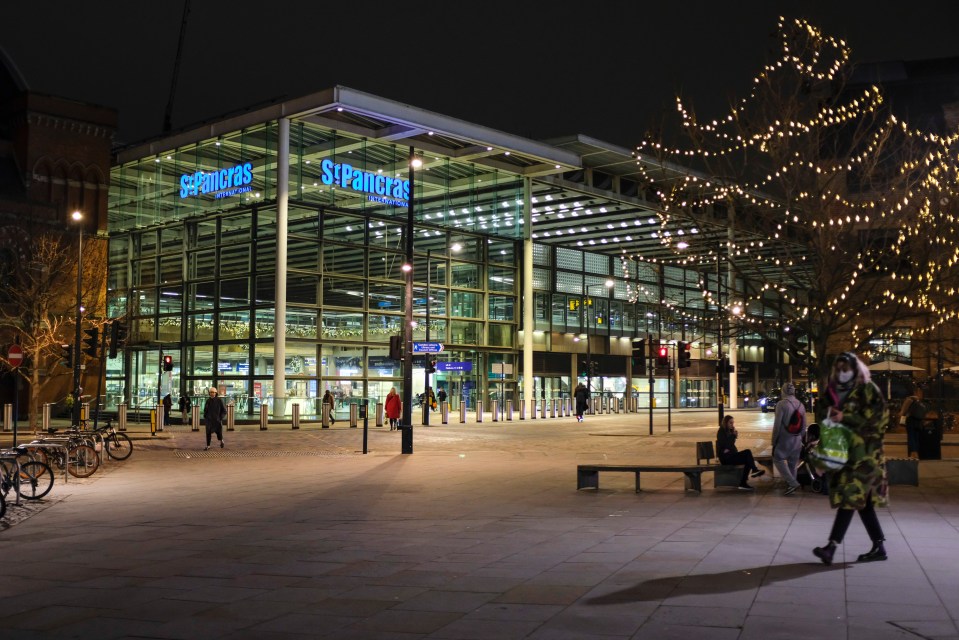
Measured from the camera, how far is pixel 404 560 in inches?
366

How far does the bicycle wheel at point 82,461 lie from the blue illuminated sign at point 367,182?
85.3 ft

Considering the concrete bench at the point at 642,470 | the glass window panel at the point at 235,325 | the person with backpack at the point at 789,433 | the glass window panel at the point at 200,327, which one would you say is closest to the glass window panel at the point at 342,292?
the glass window panel at the point at 235,325

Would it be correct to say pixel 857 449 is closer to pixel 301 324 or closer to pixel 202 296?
pixel 301 324

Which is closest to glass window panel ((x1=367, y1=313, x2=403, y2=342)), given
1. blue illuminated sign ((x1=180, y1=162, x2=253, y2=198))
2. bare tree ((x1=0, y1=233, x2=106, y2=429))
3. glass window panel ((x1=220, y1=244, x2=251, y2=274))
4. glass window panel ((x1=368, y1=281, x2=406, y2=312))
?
glass window panel ((x1=368, y1=281, x2=406, y2=312))

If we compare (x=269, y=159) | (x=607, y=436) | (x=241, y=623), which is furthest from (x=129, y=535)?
(x=269, y=159)

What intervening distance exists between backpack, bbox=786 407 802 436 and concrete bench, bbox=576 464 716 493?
1309 mm

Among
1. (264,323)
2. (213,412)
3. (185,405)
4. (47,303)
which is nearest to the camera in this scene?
(213,412)

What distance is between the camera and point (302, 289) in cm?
4378

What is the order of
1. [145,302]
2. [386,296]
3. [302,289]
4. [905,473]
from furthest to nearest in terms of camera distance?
[145,302] → [386,296] → [302,289] → [905,473]

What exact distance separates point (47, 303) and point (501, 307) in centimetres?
2405

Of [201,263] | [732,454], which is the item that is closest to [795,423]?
[732,454]

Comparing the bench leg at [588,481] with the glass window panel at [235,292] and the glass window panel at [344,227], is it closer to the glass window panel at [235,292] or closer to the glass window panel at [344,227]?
the glass window panel at [344,227]

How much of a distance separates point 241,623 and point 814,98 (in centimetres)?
1521

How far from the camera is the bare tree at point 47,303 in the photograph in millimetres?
37781
